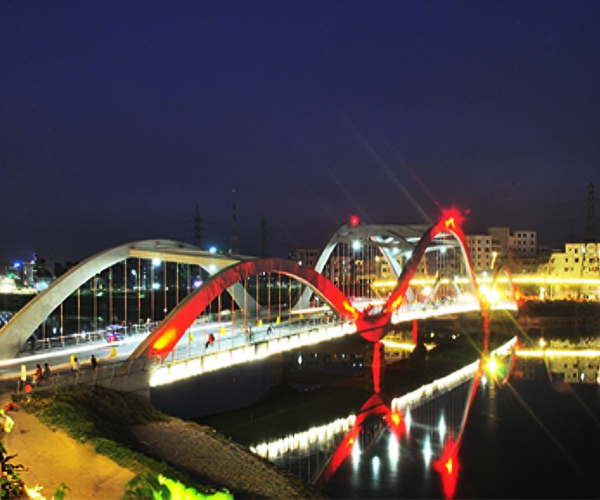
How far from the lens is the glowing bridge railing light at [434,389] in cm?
2959

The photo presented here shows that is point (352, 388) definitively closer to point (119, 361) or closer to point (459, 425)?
point (459, 425)

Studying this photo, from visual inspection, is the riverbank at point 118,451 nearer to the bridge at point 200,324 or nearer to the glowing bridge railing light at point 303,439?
the bridge at point 200,324

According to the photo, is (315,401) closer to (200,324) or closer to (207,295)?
(200,324)

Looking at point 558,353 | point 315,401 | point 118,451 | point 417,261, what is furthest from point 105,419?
point 558,353

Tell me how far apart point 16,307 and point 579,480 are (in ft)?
271

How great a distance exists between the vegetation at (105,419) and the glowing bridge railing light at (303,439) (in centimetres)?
422

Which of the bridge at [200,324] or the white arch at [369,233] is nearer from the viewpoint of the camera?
the bridge at [200,324]

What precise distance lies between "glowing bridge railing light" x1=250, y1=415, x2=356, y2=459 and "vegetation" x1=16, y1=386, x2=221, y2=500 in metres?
4.22

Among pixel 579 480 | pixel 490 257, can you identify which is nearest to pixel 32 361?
pixel 579 480

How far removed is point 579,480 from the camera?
18703 millimetres

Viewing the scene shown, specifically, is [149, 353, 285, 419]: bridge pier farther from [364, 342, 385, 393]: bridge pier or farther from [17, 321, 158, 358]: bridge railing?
[364, 342, 385, 393]: bridge pier

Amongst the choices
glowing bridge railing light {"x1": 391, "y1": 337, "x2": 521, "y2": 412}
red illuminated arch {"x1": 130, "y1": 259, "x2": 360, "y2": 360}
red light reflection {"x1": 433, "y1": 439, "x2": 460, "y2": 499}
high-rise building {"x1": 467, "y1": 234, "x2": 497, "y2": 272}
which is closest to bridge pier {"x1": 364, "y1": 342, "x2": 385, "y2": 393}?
glowing bridge railing light {"x1": 391, "y1": 337, "x2": 521, "y2": 412}

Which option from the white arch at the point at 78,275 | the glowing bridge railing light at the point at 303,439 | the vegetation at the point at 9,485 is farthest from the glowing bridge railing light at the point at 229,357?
the vegetation at the point at 9,485

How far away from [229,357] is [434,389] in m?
15.2
